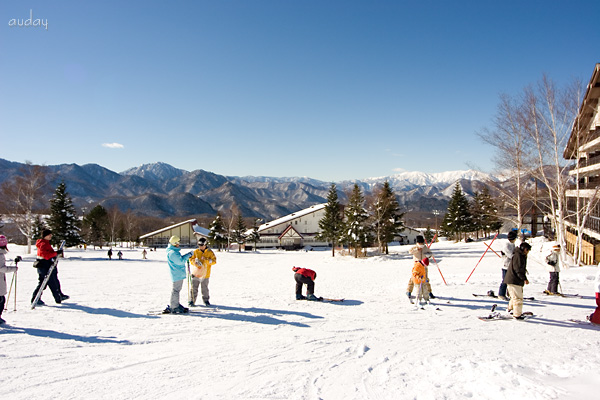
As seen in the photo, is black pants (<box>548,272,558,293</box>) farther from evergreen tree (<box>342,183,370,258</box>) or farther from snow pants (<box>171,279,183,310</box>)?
evergreen tree (<box>342,183,370,258</box>)

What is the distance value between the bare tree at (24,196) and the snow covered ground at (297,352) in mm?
29078

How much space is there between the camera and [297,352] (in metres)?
5.20

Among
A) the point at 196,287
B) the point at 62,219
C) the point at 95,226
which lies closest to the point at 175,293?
the point at 196,287

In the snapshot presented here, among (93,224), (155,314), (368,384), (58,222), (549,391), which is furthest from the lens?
(93,224)

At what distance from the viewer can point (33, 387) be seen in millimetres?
3887

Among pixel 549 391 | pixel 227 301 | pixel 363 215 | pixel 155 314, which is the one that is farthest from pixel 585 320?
pixel 363 215

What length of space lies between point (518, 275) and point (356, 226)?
91.8ft

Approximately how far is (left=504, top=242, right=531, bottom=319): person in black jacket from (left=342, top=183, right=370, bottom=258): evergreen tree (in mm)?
27404

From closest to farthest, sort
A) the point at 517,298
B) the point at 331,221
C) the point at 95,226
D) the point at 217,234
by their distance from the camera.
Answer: the point at 517,298 < the point at 331,221 < the point at 217,234 < the point at 95,226

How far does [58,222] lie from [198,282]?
35.2 metres

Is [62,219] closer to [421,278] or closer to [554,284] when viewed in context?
[421,278]

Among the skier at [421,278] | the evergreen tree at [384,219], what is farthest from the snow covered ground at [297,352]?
the evergreen tree at [384,219]

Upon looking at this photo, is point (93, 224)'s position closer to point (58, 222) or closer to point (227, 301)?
point (58, 222)

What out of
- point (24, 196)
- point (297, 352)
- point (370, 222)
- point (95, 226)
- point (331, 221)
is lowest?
point (297, 352)
